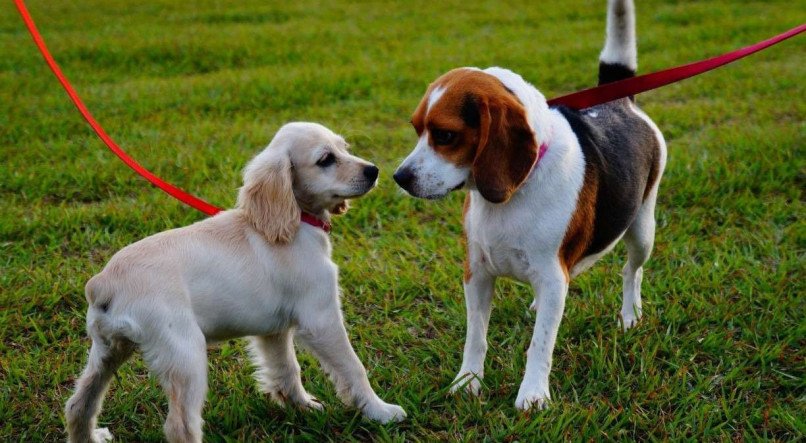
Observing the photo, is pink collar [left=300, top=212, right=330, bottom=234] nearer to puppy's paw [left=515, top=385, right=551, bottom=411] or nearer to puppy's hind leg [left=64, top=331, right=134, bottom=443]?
puppy's hind leg [left=64, top=331, right=134, bottom=443]

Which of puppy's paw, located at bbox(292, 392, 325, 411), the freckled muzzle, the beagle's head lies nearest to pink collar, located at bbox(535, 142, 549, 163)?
the beagle's head

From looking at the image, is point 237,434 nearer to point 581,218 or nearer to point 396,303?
point 396,303

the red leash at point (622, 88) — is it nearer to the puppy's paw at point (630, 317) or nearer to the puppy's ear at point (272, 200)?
the puppy's paw at point (630, 317)

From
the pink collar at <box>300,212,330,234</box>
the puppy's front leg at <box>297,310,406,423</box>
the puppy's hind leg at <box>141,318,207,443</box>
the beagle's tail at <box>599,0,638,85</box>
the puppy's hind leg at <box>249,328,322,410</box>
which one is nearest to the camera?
the puppy's hind leg at <box>141,318,207,443</box>

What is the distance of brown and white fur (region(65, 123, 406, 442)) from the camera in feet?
9.29

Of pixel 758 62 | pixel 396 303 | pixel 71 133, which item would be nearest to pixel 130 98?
pixel 71 133

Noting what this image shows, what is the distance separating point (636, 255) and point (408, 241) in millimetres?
1539

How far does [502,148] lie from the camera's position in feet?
10.1

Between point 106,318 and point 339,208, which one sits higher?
point 106,318

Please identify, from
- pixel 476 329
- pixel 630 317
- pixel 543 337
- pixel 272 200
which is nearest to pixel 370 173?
pixel 272 200

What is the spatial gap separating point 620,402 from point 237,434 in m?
1.60

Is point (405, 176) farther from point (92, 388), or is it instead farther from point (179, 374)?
point (92, 388)

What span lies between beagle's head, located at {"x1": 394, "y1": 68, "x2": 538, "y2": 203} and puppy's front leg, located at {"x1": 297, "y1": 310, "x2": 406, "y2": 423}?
0.63 metres

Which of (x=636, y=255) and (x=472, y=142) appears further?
(x=636, y=255)
